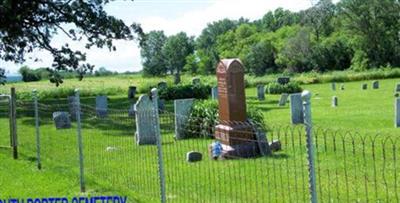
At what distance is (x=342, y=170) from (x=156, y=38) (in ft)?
457

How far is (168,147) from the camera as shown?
1529cm

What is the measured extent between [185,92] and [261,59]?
208 ft

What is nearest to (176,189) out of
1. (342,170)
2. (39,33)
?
(342,170)

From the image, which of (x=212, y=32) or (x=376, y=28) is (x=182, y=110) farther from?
(x=212, y=32)

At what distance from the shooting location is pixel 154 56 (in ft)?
451

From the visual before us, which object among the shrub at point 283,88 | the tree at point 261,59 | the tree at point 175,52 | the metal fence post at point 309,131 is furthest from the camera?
the tree at point 175,52

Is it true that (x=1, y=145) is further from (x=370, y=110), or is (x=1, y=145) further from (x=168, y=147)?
(x=370, y=110)

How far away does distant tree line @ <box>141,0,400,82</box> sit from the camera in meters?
80.5

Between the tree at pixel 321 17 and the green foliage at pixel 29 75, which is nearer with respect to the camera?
the green foliage at pixel 29 75

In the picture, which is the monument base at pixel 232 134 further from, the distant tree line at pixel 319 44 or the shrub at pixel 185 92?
the distant tree line at pixel 319 44

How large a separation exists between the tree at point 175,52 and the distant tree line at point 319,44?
0.73m

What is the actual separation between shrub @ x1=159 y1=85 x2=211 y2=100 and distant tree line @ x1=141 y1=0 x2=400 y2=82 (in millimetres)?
17492

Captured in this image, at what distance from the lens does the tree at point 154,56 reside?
130m

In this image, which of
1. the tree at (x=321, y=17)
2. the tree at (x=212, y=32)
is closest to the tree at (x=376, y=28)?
the tree at (x=321, y=17)
